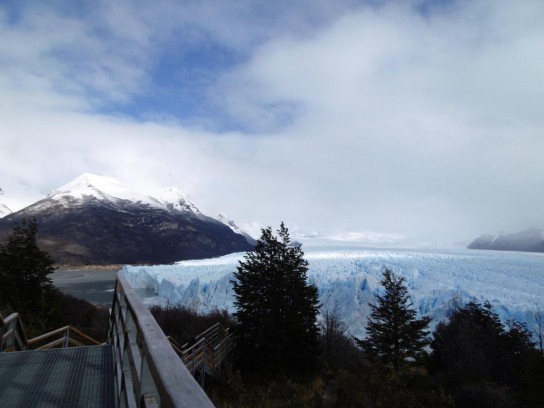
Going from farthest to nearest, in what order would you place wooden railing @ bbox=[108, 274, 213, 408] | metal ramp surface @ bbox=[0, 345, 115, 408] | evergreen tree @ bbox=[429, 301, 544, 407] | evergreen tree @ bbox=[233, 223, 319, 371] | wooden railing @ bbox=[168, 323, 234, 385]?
evergreen tree @ bbox=[233, 223, 319, 371], evergreen tree @ bbox=[429, 301, 544, 407], wooden railing @ bbox=[168, 323, 234, 385], metal ramp surface @ bbox=[0, 345, 115, 408], wooden railing @ bbox=[108, 274, 213, 408]

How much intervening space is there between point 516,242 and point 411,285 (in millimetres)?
77513

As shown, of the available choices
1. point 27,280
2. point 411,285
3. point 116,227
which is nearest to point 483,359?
point 411,285

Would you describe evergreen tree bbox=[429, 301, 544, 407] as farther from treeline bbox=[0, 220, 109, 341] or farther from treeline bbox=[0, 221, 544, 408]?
treeline bbox=[0, 220, 109, 341]

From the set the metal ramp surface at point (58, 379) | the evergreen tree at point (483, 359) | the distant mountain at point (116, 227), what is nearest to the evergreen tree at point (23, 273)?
the metal ramp surface at point (58, 379)

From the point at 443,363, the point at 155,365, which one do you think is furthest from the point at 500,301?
the point at 155,365

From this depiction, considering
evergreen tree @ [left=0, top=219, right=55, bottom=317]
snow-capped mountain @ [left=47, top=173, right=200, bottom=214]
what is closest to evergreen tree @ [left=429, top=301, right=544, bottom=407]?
evergreen tree @ [left=0, top=219, right=55, bottom=317]

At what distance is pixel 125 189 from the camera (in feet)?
602

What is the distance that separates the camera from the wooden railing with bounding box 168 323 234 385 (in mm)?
9461

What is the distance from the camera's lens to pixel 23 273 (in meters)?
19.5

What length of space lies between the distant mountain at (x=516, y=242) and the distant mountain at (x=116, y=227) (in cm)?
10147

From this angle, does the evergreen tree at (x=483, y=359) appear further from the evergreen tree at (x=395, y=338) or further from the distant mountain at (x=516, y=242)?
the distant mountain at (x=516, y=242)

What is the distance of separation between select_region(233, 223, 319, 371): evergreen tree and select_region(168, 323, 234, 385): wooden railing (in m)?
1.36

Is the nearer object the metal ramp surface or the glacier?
the metal ramp surface

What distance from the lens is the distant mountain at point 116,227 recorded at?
121 metres
